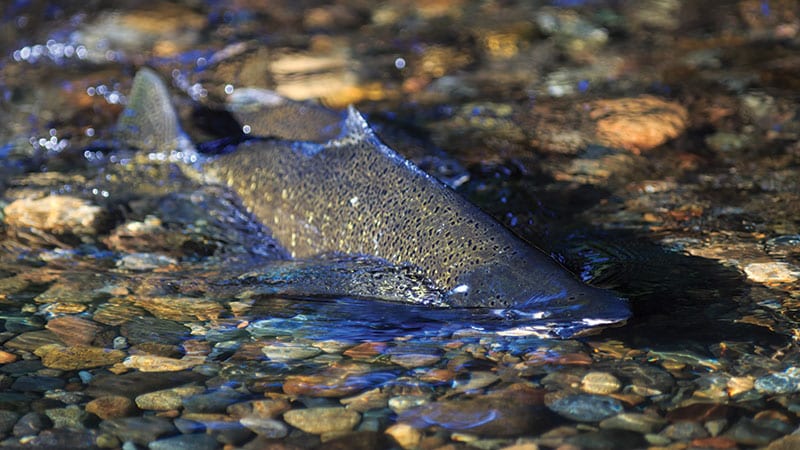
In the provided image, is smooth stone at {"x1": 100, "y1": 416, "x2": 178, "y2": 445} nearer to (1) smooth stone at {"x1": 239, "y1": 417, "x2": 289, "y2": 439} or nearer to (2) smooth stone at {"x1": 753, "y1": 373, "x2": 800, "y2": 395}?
(1) smooth stone at {"x1": 239, "y1": 417, "x2": 289, "y2": 439}

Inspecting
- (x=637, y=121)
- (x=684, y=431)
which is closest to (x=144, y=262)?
(x=684, y=431)

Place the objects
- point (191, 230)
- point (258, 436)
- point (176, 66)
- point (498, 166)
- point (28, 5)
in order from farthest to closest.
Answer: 1. point (28, 5)
2. point (176, 66)
3. point (498, 166)
4. point (191, 230)
5. point (258, 436)

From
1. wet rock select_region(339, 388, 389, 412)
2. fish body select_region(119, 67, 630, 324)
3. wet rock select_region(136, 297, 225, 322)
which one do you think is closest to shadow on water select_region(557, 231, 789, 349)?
fish body select_region(119, 67, 630, 324)

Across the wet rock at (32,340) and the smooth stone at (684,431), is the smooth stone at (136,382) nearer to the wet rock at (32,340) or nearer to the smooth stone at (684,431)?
the wet rock at (32,340)

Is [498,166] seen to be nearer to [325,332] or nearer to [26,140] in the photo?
[325,332]

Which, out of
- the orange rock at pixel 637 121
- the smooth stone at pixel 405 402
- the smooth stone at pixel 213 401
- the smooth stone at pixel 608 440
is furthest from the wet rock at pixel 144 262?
the orange rock at pixel 637 121

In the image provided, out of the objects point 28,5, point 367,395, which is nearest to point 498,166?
point 367,395
